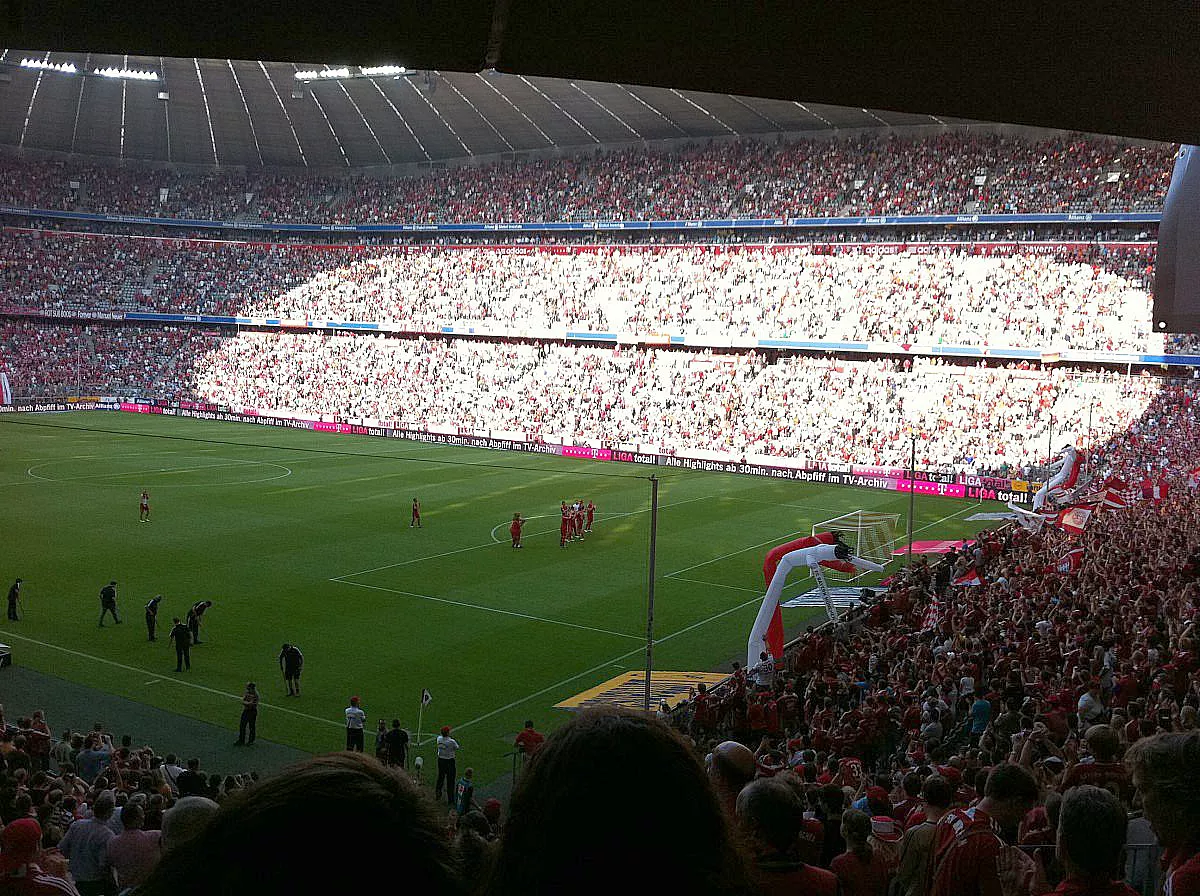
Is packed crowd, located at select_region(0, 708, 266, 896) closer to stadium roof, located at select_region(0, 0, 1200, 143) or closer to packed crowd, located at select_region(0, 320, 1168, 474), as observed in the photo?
stadium roof, located at select_region(0, 0, 1200, 143)

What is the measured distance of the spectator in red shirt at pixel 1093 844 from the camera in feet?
10.2

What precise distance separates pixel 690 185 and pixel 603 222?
5897 mm

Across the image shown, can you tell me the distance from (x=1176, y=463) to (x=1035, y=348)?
1317 centimetres

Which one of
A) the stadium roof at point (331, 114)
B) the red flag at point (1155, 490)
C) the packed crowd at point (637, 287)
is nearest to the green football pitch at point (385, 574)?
the red flag at point (1155, 490)

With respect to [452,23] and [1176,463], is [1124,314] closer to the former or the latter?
[1176,463]

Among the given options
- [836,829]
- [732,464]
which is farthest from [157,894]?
[732,464]

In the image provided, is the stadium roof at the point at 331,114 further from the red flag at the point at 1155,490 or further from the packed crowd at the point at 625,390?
the red flag at the point at 1155,490

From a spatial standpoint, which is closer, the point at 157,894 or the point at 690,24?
the point at 157,894

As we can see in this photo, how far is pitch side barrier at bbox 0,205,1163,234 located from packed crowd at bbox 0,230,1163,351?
145cm

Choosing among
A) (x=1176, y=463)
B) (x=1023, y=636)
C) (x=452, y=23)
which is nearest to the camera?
(x=452, y=23)

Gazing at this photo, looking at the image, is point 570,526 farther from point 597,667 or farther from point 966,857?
point 966,857

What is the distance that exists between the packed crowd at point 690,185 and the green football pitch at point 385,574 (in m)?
21.3

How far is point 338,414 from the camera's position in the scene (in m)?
66.5

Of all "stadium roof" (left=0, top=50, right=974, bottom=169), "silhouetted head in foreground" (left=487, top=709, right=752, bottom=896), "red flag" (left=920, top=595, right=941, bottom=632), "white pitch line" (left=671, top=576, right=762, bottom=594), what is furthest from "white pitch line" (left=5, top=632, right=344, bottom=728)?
"stadium roof" (left=0, top=50, right=974, bottom=169)
